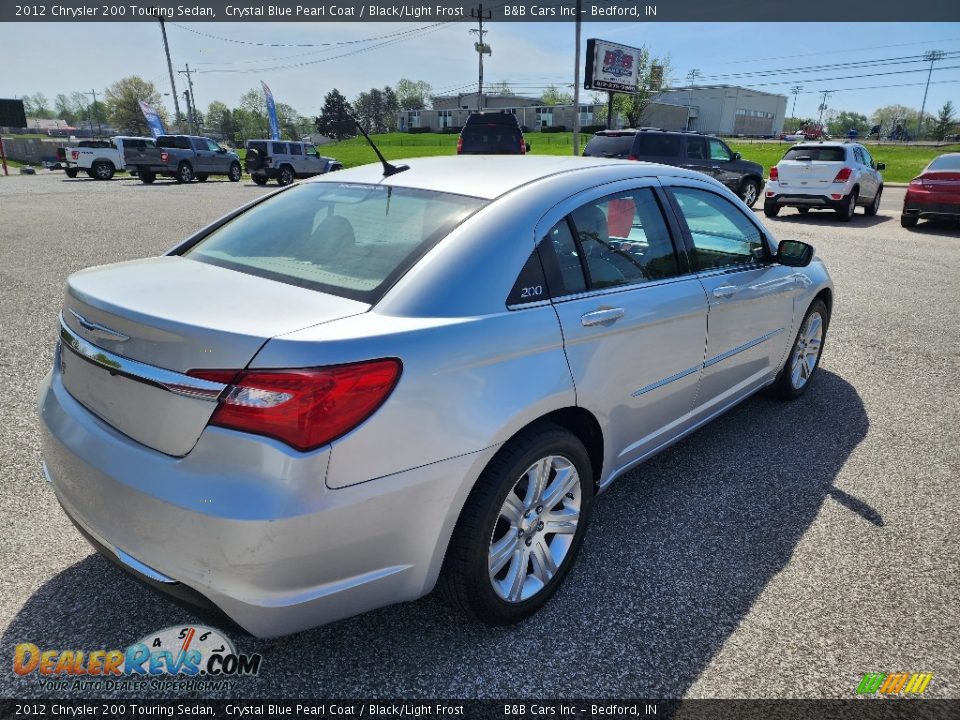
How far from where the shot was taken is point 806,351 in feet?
14.8

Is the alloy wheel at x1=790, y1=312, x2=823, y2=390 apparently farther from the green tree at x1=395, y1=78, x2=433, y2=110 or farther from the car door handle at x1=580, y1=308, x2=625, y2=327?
the green tree at x1=395, y1=78, x2=433, y2=110

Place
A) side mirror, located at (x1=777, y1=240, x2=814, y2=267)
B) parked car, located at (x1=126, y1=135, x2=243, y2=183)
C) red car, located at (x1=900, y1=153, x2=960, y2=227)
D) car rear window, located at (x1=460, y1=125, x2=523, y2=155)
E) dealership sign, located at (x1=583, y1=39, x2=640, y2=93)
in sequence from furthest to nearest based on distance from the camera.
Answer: dealership sign, located at (x1=583, y1=39, x2=640, y2=93) < parked car, located at (x1=126, y1=135, x2=243, y2=183) < car rear window, located at (x1=460, y1=125, x2=523, y2=155) < red car, located at (x1=900, y1=153, x2=960, y2=227) < side mirror, located at (x1=777, y1=240, x2=814, y2=267)

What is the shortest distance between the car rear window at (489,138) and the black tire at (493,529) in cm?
1687

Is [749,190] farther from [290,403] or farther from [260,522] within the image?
[260,522]

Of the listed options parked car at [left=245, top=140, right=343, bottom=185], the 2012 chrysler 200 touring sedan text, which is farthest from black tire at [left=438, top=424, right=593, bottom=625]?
parked car at [left=245, top=140, right=343, bottom=185]

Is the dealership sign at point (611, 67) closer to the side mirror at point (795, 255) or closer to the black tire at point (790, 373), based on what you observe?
the black tire at point (790, 373)

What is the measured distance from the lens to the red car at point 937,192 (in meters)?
12.8

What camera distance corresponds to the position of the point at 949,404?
4547mm

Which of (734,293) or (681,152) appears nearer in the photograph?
(734,293)

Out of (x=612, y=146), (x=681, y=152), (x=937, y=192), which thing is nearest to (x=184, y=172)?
(x=612, y=146)

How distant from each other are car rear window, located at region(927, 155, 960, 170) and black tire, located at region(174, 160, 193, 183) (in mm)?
26760

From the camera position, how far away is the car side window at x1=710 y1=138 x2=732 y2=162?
16203 mm

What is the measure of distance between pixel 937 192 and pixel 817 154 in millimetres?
2545

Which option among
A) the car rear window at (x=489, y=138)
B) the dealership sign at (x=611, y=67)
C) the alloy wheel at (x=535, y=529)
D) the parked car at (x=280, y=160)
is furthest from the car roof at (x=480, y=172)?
the dealership sign at (x=611, y=67)
